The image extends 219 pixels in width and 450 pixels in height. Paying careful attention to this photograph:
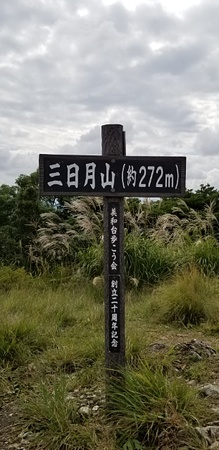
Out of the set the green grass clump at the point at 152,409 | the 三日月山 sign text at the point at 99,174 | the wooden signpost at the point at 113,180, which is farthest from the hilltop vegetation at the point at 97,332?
the 三日月山 sign text at the point at 99,174

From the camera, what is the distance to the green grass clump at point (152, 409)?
2594 millimetres

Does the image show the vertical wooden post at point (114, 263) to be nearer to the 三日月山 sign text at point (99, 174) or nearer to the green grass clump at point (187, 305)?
the 三日月山 sign text at point (99, 174)

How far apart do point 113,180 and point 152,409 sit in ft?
4.23

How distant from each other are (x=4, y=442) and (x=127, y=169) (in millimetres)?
1707

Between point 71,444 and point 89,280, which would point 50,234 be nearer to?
point 89,280

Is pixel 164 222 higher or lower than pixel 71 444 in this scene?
higher

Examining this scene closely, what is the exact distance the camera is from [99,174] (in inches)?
114

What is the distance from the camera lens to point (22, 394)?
3291 mm

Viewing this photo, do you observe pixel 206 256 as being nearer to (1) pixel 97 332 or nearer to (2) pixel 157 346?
(1) pixel 97 332

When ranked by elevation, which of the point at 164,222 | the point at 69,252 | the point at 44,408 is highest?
the point at 164,222

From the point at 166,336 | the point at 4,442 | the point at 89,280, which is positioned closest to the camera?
the point at 4,442

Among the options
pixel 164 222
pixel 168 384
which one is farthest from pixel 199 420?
pixel 164 222

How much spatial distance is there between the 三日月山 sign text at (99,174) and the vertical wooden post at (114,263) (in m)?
0.08

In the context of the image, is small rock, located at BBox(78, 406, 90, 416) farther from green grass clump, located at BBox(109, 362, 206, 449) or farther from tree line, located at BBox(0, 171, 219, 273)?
tree line, located at BBox(0, 171, 219, 273)
